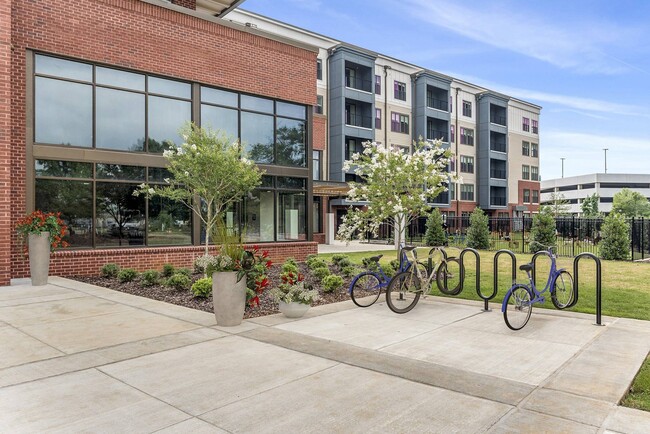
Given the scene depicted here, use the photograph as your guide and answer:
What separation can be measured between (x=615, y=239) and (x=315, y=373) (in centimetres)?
2165

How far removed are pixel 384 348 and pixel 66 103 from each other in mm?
12288

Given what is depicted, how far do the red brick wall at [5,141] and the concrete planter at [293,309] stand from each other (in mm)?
8148

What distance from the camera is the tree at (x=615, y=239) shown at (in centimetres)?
2195

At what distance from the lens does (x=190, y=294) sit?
11219 millimetres

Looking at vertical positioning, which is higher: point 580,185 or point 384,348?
point 580,185

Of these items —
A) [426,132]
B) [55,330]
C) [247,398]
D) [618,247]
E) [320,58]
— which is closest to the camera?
[247,398]

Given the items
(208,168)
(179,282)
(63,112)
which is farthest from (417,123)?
(179,282)

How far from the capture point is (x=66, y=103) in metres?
13.9

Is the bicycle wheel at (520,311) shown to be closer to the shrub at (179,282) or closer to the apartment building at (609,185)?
the shrub at (179,282)

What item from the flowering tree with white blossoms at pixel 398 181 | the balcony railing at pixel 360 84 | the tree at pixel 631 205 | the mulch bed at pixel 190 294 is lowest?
the mulch bed at pixel 190 294

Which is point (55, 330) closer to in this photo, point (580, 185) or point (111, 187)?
point (111, 187)

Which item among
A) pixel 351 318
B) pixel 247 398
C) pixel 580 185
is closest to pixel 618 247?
pixel 351 318

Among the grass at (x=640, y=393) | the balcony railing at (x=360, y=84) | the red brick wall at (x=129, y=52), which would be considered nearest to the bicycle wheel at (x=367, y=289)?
the grass at (x=640, y=393)

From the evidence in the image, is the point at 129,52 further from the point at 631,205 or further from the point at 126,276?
the point at 631,205
